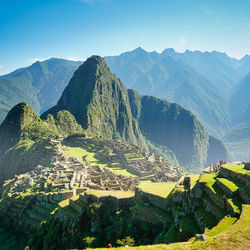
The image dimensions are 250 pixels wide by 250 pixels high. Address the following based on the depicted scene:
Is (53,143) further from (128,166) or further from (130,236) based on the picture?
(130,236)

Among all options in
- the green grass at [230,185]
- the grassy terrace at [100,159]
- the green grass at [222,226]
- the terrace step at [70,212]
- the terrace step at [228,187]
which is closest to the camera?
the green grass at [222,226]

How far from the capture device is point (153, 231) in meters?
16.5

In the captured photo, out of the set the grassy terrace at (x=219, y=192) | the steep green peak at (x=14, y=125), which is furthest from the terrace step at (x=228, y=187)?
the steep green peak at (x=14, y=125)

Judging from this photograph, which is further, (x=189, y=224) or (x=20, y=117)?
(x=20, y=117)

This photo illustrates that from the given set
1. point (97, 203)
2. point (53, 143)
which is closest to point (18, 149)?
point (53, 143)

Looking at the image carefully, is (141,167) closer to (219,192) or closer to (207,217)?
(219,192)

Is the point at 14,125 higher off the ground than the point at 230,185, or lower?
higher

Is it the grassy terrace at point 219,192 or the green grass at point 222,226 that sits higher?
the grassy terrace at point 219,192

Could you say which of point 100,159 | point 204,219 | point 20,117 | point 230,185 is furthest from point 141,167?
point 20,117

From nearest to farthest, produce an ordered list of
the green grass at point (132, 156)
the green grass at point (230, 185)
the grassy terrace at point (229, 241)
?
the grassy terrace at point (229, 241) < the green grass at point (230, 185) < the green grass at point (132, 156)

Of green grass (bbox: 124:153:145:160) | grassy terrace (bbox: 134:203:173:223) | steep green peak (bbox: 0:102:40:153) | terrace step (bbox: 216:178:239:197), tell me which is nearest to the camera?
terrace step (bbox: 216:178:239:197)

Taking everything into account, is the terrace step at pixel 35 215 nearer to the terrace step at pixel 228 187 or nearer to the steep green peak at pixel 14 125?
the terrace step at pixel 228 187

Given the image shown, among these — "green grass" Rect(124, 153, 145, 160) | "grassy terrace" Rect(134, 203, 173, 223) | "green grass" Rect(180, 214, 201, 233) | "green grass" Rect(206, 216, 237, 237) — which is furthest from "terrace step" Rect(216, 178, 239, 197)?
"green grass" Rect(124, 153, 145, 160)

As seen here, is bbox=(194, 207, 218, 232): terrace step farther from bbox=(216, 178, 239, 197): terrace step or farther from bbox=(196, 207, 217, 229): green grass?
bbox=(216, 178, 239, 197): terrace step
